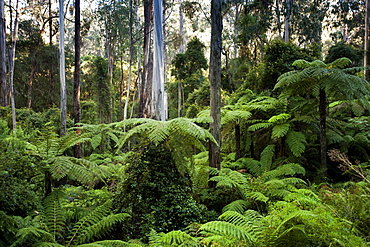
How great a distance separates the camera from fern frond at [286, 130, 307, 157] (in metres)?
5.04

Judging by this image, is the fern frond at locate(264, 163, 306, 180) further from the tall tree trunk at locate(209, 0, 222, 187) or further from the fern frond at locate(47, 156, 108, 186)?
the fern frond at locate(47, 156, 108, 186)

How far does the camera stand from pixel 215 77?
523cm

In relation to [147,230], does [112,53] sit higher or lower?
higher

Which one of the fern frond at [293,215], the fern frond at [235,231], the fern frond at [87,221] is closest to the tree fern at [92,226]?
the fern frond at [87,221]

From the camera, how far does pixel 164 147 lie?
13.3 ft

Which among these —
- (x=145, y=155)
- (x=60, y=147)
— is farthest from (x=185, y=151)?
(x=60, y=147)

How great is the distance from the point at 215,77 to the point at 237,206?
2.70 metres

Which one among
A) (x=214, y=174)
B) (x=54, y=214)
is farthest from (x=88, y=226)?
(x=214, y=174)

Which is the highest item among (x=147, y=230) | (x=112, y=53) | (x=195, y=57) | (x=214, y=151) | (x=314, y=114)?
(x=112, y=53)

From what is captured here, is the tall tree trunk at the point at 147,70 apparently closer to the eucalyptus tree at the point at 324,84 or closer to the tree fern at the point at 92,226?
the eucalyptus tree at the point at 324,84

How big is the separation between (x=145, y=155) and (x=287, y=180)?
2428 millimetres

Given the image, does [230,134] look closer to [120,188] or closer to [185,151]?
[185,151]

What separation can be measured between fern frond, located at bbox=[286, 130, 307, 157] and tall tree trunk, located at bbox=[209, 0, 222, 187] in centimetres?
152

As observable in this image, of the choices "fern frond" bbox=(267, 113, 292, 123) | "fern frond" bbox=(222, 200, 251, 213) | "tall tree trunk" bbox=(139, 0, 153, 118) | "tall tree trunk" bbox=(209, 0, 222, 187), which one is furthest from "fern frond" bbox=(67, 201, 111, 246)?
"tall tree trunk" bbox=(139, 0, 153, 118)
